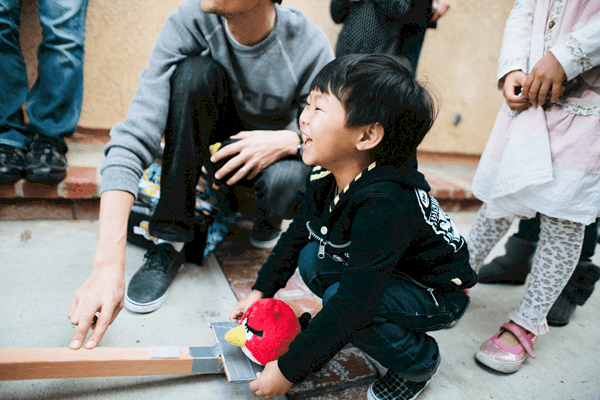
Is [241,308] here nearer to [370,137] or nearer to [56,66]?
[370,137]

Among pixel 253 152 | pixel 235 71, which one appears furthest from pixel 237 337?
pixel 235 71

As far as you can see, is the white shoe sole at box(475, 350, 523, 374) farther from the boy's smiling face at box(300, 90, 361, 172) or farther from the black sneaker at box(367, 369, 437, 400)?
the boy's smiling face at box(300, 90, 361, 172)

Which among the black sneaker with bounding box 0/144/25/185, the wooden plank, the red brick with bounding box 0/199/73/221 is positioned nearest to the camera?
the wooden plank

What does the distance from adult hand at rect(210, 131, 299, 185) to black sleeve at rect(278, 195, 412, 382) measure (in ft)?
1.59

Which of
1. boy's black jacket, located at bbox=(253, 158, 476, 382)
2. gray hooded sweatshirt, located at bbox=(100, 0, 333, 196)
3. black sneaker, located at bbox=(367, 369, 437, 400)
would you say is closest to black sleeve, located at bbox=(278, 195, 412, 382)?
boy's black jacket, located at bbox=(253, 158, 476, 382)

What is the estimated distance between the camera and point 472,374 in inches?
37.0

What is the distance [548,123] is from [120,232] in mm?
1083

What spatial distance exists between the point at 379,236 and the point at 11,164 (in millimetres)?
1252

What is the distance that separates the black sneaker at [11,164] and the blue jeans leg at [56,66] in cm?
12

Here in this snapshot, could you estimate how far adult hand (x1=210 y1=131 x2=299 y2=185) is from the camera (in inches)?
41.3

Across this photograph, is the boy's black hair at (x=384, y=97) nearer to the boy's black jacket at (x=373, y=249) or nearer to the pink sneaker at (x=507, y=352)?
the boy's black jacket at (x=373, y=249)

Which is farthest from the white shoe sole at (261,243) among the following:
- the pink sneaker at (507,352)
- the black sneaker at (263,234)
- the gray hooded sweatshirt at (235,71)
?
the pink sneaker at (507,352)

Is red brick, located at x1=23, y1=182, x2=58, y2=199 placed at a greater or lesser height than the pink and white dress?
lesser

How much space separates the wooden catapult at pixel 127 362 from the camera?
63 cm
